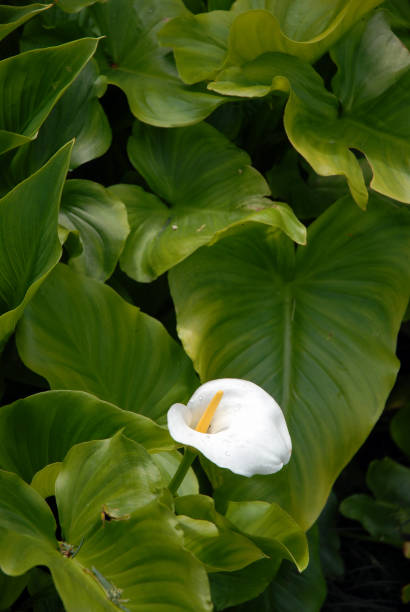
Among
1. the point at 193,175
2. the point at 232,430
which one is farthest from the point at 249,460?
the point at 193,175

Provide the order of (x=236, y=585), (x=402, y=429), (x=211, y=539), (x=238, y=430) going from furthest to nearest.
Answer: (x=402, y=429) < (x=236, y=585) < (x=211, y=539) < (x=238, y=430)

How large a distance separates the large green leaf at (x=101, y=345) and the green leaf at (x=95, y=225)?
68mm

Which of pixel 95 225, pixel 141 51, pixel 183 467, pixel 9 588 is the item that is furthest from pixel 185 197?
pixel 9 588

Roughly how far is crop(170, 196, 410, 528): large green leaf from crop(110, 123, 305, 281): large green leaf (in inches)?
1.6

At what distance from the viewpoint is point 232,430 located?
0.63m

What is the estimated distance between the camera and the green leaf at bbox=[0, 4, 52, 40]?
963 mm

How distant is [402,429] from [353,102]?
2.17 ft

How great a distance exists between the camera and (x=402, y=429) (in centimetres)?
136

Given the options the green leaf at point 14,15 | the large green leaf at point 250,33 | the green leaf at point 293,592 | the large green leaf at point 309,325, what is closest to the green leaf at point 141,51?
the large green leaf at point 250,33

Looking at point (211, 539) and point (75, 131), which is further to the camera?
point (75, 131)

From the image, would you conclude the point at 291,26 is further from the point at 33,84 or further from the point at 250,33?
the point at 33,84

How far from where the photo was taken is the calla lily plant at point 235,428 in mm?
599

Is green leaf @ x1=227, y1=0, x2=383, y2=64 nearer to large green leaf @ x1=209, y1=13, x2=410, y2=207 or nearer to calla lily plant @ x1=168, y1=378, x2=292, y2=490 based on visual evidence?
large green leaf @ x1=209, y1=13, x2=410, y2=207

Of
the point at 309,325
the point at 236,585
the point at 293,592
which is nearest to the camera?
the point at 236,585
